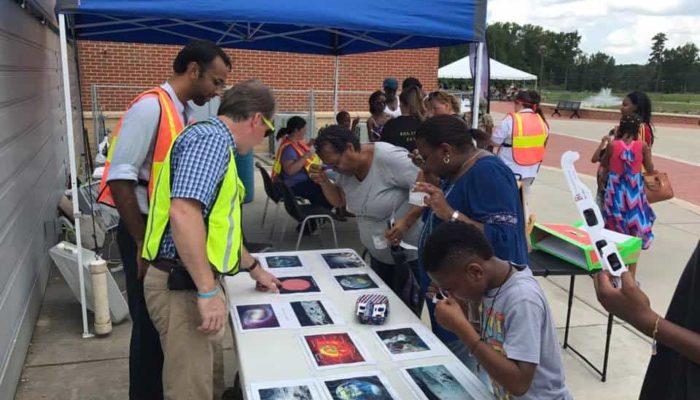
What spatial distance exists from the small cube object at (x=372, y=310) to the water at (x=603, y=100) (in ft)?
108

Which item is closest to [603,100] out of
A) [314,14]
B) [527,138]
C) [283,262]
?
[527,138]

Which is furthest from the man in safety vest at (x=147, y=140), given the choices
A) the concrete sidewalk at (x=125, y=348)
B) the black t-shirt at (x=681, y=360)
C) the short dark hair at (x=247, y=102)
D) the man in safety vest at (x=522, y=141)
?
the man in safety vest at (x=522, y=141)

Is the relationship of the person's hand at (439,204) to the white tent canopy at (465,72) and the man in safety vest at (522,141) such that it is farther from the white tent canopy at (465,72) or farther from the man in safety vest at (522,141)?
the white tent canopy at (465,72)

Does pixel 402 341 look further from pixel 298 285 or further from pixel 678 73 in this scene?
pixel 678 73

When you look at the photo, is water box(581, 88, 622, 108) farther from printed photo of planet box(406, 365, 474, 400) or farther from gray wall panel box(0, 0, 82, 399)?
printed photo of planet box(406, 365, 474, 400)

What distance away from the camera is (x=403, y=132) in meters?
5.24

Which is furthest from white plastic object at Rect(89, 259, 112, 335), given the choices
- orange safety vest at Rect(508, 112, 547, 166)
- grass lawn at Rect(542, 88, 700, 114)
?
grass lawn at Rect(542, 88, 700, 114)

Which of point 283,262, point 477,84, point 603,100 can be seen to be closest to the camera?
point 283,262

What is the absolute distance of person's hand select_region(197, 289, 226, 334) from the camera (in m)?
1.94

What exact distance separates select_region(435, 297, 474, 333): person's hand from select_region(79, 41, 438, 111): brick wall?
413 inches

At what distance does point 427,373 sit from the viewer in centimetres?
187

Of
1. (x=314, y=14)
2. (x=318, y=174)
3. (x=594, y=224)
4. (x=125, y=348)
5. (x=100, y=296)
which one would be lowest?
(x=125, y=348)

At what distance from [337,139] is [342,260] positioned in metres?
0.67

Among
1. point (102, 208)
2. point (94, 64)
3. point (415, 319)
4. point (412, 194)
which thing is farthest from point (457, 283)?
point (94, 64)
